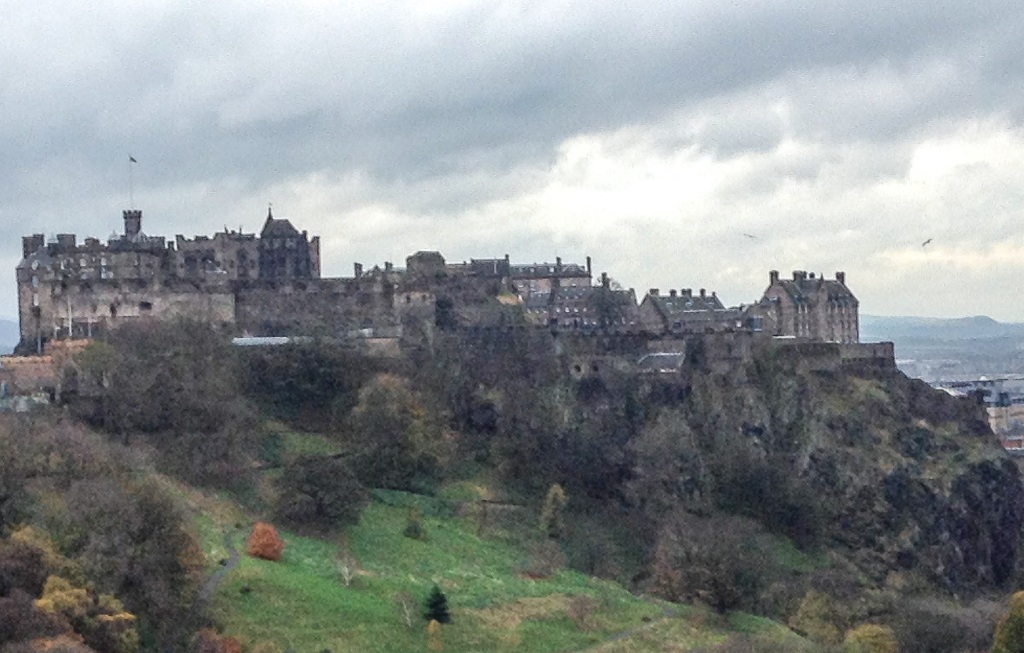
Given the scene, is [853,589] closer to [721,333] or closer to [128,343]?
[721,333]

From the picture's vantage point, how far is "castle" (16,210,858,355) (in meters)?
91.2

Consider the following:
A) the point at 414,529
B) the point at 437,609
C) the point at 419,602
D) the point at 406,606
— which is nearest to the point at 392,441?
the point at 414,529

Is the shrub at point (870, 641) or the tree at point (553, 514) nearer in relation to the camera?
the shrub at point (870, 641)

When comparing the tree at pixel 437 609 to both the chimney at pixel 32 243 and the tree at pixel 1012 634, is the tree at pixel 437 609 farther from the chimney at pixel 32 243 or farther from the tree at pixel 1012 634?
the chimney at pixel 32 243

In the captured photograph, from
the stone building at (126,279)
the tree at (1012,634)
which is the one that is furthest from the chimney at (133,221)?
the tree at (1012,634)

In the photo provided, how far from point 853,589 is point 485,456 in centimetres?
2073

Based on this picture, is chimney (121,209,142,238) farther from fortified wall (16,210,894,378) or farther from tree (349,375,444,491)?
tree (349,375,444,491)

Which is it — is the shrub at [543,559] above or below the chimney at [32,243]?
below

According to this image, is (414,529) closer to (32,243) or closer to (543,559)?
(543,559)

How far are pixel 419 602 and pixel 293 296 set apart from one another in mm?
42357

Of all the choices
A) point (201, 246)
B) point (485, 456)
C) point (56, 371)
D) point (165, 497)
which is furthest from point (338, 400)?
point (165, 497)

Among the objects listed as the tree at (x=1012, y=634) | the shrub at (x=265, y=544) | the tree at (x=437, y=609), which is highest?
the shrub at (x=265, y=544)

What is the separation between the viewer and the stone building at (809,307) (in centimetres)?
11512

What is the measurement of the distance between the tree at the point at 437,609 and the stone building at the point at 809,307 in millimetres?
60878
